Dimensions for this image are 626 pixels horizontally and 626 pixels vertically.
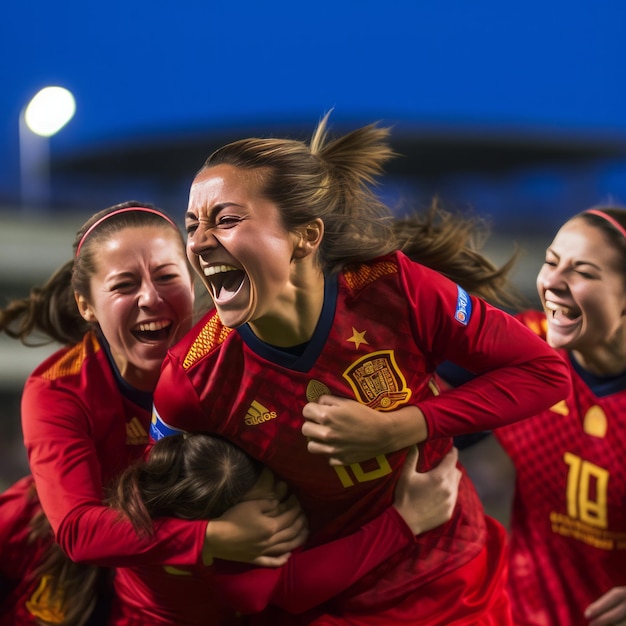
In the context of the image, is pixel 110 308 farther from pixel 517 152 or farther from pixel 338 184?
pixel 517 152

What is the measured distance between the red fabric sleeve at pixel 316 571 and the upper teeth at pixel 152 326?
283 millimetres

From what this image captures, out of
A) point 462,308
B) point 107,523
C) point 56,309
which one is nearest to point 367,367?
point 462,308

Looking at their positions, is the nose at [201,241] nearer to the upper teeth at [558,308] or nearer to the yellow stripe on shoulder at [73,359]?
the yellow stripe on shoulder at [73,359]

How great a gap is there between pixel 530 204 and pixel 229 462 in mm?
1035

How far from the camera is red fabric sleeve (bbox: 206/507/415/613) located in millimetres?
1021

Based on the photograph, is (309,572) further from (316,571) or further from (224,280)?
(224,280)

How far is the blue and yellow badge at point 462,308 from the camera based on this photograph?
952 mm

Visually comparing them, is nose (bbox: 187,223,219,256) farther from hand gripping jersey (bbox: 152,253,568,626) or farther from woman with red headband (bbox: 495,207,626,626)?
woman with red headband (bbox: 495,207,626,626)

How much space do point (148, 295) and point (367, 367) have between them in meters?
0.27

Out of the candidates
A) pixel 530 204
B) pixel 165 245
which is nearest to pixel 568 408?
pixel 165 245

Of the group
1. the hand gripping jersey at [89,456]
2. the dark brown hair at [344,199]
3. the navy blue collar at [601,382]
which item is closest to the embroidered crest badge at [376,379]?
the dark brown hair at [344,199]

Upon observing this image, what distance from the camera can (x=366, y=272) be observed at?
3.21 ft

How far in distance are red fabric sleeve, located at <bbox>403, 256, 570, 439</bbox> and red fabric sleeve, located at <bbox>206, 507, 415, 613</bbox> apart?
167mm

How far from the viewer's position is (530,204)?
5.89ft
